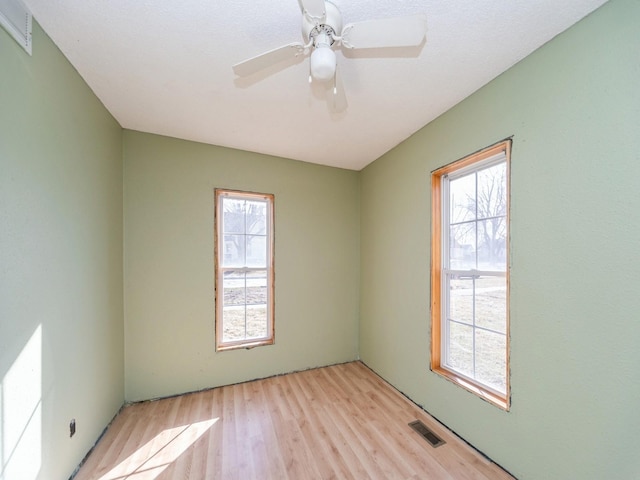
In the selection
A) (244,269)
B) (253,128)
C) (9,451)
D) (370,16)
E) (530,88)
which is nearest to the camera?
(9,451)

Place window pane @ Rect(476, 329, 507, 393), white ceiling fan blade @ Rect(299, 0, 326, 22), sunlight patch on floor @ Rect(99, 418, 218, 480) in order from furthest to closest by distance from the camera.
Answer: window pane @ Rect(476, 329, 507, 393) → sunlight patch on floor @ Rect(99, 418, 218, 480) → white ceiling fan blade @ Rect(299, 0, 326, 22)

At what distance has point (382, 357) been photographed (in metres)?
2.78

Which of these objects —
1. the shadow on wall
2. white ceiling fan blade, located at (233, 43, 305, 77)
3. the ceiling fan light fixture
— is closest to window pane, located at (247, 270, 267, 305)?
the shadow on wall

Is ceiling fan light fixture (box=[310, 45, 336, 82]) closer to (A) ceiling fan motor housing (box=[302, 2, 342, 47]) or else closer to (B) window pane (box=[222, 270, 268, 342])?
(A) ceiling fan motor housing (box=[302, 2, 342, 47])

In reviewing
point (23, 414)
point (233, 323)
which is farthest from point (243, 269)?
point (23, 414)

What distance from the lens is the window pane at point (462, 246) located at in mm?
1932

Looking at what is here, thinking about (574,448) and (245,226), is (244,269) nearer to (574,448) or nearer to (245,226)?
(245,226)

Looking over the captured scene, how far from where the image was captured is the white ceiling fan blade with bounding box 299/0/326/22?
0.97 metres

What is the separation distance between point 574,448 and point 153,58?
3.05 meters

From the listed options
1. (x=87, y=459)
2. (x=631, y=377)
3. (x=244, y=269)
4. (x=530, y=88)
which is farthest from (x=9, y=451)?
(x=530, y=88)

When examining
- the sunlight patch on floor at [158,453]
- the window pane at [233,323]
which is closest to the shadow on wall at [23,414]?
the sunlight patch on floor at [158,453]

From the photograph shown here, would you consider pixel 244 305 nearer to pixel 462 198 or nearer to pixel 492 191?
pixel 462 198

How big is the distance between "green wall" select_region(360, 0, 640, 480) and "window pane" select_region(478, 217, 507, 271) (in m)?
0.17

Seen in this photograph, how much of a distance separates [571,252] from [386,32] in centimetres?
138
